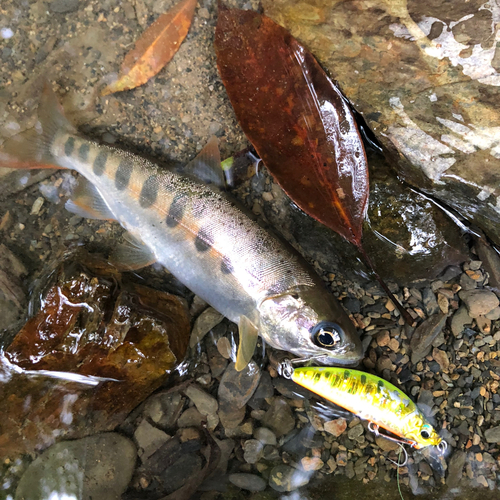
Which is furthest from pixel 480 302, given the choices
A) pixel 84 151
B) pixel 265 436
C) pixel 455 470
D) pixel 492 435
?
pixel 84 151

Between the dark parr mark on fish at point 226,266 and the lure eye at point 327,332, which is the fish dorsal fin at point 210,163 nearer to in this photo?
the dark parr mark on fish at point 226,266

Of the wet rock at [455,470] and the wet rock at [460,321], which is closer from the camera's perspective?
the wet rock at [455,470]

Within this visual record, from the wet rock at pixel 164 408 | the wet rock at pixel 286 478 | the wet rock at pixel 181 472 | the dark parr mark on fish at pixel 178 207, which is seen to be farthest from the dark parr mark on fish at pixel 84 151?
the wet rock at pixel 286 478

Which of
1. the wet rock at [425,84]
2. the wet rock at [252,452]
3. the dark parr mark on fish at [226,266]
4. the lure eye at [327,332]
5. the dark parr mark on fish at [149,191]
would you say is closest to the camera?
the wet rock at [425,84]

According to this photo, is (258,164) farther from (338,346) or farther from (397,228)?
(338,346)

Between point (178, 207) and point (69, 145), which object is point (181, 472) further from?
point (69, 145)

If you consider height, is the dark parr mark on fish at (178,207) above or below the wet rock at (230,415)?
above

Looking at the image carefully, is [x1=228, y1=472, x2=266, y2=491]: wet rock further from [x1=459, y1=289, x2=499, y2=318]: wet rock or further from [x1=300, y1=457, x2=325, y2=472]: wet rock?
[x1=459, y1=289, x2=499, y2=318]: wet rock
